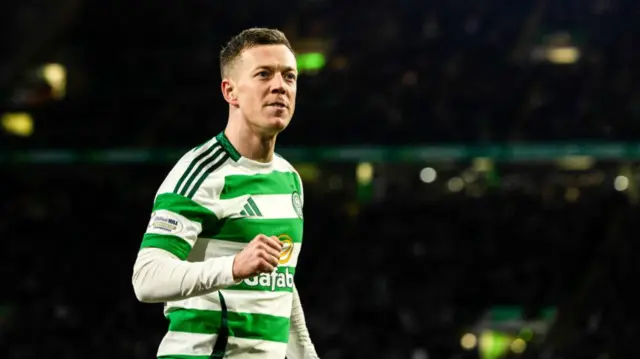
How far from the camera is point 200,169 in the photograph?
9.66ft

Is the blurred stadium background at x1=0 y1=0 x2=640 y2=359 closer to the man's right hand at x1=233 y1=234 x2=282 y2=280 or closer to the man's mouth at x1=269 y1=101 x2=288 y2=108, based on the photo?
the man's mouth at x1=269 y1=101 x2=288 y2=108

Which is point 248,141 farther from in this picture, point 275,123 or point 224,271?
point 224,271

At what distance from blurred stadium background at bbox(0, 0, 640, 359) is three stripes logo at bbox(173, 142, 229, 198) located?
5.75 m

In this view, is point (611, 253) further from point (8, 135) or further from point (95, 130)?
point (8, 135)

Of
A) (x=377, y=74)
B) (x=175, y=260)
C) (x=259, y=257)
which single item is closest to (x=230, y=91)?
(x=175, y=260)

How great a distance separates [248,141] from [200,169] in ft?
0.70

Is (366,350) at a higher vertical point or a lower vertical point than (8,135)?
lower

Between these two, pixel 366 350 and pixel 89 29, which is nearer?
pixel 366 350

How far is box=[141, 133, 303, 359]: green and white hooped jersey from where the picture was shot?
2.87 meters

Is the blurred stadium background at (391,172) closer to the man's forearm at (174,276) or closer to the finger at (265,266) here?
the man's forearm at (174,276)

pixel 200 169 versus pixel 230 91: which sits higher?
pixel 230 91

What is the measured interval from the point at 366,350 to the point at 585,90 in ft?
12.0

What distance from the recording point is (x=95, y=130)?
10.7m

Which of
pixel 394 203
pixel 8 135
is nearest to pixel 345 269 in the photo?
pixel 394 203
